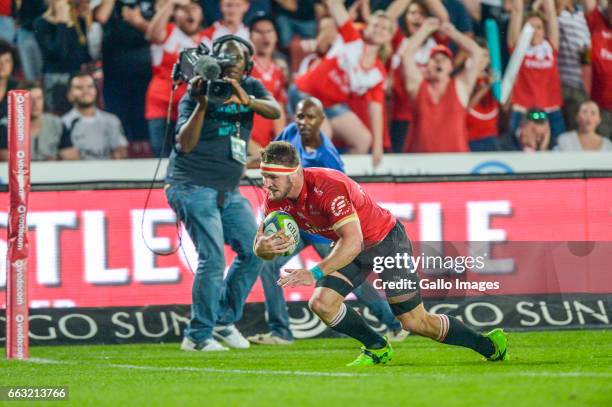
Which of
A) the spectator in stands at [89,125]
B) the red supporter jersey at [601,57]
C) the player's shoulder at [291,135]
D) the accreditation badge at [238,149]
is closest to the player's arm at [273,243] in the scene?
the accreditation badge at [238,149]

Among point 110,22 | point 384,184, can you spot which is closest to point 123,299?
point 384,184

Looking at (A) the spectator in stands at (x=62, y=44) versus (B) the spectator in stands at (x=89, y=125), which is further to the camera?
(A) the spectator in stands at (x=62, y=44)

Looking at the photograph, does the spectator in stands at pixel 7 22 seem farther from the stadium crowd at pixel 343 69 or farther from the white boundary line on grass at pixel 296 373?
the white boundary line on grass at pixel 296 373

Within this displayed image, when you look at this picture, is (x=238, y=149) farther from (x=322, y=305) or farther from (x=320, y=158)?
(x=322, y=305)

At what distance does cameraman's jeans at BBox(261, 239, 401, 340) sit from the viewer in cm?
1031

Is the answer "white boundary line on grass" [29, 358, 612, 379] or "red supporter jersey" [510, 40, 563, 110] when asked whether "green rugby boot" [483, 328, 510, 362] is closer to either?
"white boundary line on grass" [29, 358, 612, 379]

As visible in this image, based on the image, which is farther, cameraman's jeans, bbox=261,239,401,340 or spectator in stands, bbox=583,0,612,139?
spectator in stands, bbox=583,0,612,139

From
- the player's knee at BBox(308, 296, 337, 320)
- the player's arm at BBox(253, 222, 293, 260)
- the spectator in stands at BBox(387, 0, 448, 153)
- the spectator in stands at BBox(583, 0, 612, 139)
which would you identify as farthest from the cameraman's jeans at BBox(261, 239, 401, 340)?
the spectator in stands at BBox(583, 0, 612, 139)

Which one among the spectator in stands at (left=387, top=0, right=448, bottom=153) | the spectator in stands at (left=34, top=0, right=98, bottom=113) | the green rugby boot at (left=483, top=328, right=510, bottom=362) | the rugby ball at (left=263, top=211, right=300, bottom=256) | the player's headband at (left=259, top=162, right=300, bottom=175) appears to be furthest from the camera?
the spectator in stands at (left=387, top=0, right=448, bottom=153)

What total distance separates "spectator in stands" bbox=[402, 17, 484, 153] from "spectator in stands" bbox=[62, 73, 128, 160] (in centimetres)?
349

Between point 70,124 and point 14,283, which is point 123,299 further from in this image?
point 70,124

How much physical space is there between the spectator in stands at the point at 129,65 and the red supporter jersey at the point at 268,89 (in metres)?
1.26

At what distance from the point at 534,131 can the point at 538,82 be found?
0.66 m

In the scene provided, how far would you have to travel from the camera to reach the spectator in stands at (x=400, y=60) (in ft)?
46.3
